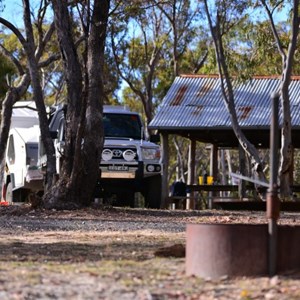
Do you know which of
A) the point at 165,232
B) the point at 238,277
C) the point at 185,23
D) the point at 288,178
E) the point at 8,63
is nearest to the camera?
the point at 238,277

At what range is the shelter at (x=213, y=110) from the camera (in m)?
28.7

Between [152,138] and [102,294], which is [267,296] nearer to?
[102,294]

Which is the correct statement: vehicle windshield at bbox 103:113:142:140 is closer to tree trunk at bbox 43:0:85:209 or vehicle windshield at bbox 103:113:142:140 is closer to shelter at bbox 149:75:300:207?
shelter at bbox 149:75:300:207

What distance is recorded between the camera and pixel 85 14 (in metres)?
22.2

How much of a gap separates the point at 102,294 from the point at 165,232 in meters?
7.18

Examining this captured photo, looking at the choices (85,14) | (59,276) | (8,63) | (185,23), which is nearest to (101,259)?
(59,276)

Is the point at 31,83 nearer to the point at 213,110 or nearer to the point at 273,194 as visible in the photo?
the point at 213,110

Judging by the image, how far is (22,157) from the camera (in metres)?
28.2

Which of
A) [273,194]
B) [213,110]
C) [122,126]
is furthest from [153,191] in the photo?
[273,194]

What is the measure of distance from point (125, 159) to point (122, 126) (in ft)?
5.03

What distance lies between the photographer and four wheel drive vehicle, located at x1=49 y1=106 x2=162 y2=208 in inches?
922

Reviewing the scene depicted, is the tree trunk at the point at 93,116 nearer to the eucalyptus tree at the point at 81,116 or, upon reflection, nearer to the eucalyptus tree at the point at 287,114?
the eucalyptus tree at the point at 81,116

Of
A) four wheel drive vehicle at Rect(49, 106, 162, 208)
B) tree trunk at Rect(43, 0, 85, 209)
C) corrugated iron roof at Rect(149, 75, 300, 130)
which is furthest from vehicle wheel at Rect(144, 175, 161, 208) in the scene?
tree trunk at Rect(43, 0, 85, 209)

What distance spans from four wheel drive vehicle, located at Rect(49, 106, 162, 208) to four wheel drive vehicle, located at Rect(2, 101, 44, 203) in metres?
2.28
